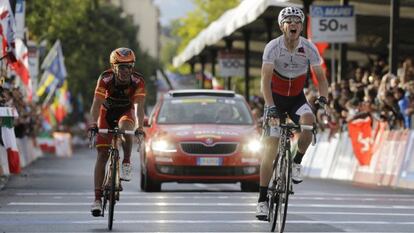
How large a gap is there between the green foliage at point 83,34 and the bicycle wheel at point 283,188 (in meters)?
34.8

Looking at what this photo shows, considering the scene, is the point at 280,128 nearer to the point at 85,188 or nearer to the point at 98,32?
the point at 85,188

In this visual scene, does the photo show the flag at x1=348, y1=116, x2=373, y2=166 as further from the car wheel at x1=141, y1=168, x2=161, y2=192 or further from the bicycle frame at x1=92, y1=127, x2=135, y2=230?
the bicycle frame at x1=92, y1=127, x2=135, y2=230

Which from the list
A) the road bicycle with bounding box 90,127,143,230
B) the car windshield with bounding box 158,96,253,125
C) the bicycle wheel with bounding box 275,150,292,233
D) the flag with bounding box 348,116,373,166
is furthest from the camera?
the flag with bounding box 348,116,373,166

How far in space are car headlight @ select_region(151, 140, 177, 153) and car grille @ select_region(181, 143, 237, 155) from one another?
0.15 m

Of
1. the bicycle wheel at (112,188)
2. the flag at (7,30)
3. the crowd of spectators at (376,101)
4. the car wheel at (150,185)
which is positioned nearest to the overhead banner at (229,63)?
the crowd of spectators at (376,101)

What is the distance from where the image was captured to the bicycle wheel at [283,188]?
13.0m

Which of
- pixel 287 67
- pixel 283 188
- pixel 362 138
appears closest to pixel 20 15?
pixel 362 138

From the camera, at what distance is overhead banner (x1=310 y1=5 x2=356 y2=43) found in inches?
1276

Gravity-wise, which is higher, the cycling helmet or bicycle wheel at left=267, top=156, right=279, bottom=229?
the cycling helmet

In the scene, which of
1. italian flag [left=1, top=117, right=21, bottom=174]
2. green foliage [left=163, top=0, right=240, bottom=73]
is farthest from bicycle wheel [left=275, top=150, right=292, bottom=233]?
green foliage [left=163, top=0, right=240, bottom=73]

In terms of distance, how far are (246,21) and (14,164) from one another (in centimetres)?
1371

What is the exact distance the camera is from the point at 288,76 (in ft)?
44.9

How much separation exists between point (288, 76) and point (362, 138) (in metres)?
13.6

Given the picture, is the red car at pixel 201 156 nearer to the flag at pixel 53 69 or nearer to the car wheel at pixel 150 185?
the car wheel at pixel 150 185
